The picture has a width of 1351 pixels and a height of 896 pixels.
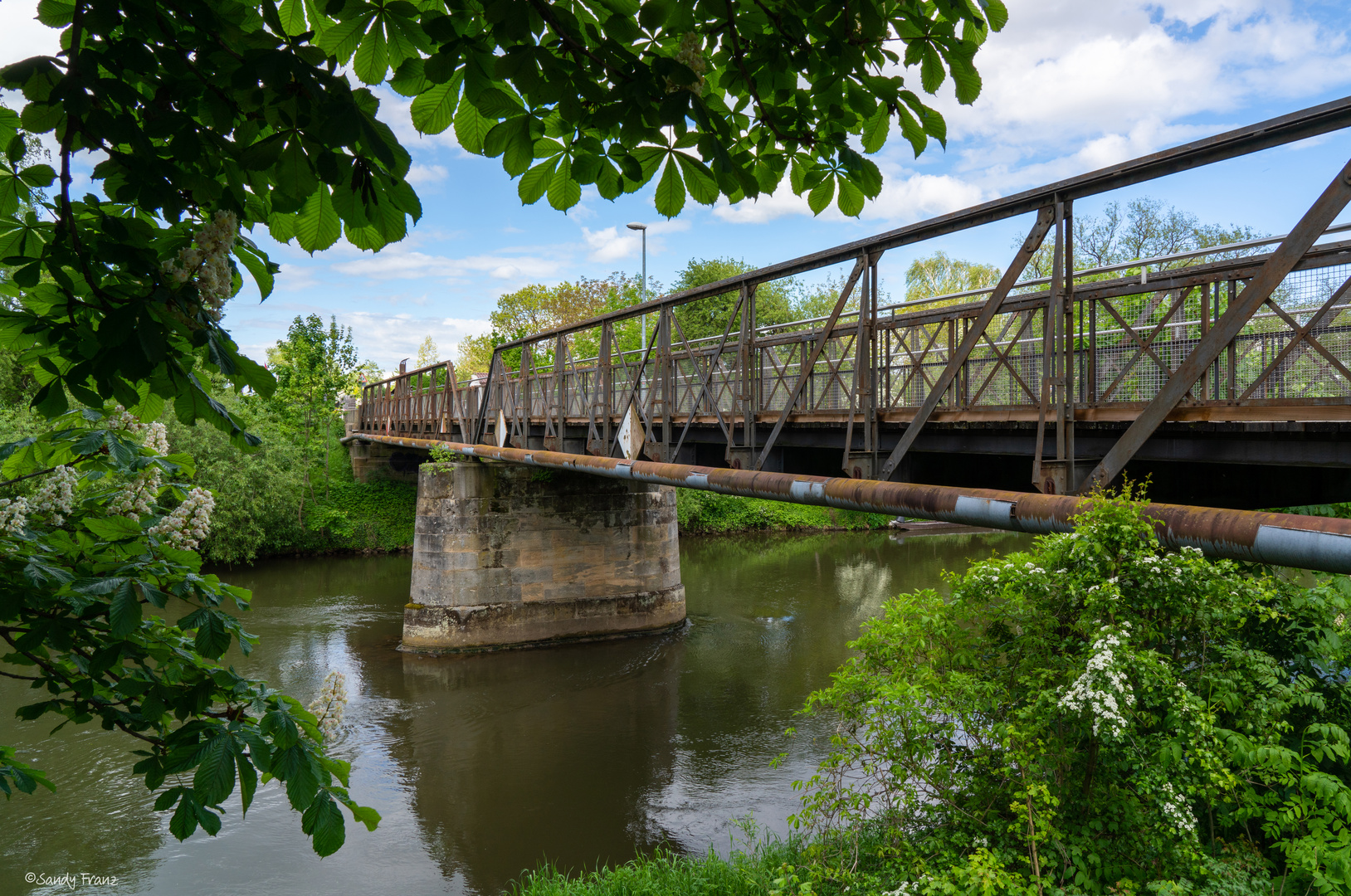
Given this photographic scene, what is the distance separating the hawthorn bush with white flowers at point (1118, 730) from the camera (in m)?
5.46

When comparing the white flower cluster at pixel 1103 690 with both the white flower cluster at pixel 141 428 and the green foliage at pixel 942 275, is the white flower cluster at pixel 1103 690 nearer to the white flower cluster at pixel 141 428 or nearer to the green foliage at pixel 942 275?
the white flower cluster at pixel 141 428

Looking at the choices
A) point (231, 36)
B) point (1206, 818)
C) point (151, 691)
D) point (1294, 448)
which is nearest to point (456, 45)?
point (231, 36)

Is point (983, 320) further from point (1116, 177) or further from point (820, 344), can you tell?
point (820, 344)

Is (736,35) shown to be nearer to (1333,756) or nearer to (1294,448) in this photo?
(1294,448)

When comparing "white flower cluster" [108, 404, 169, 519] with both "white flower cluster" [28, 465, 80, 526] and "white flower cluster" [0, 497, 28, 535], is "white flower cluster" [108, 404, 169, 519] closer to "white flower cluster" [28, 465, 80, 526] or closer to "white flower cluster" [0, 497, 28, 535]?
"white flower cluster" [28, 465, 80, 526]

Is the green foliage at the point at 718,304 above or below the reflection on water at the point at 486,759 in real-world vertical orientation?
above

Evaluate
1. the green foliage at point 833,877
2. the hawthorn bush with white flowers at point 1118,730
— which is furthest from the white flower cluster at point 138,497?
the hawthorn bush with white flowers at point 1118,730

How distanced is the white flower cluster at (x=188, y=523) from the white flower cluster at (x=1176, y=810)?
5.59 meters

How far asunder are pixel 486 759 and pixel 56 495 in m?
11.7

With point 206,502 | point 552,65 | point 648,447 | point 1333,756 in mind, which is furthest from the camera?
point 648,447

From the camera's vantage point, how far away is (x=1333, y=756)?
5617 mm

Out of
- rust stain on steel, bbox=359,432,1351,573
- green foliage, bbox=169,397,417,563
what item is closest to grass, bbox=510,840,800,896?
rust stain on steel, bbox=359,432,1351,573

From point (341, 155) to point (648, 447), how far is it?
10876 mm

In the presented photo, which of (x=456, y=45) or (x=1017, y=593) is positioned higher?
(x=456, y=45)
